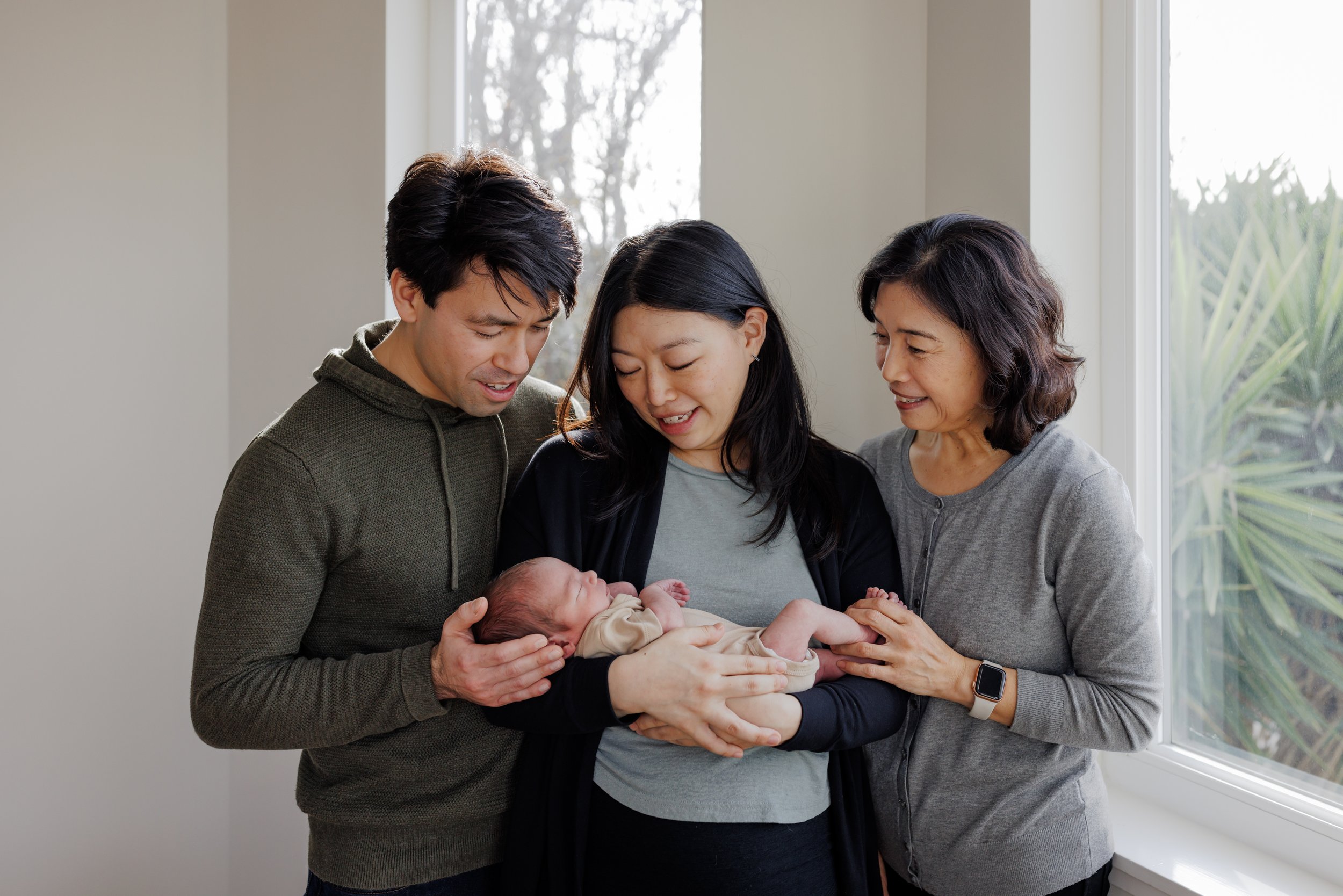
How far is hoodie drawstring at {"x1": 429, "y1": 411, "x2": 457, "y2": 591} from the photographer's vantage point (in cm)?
154

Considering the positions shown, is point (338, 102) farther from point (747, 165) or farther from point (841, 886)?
point (841, 886)

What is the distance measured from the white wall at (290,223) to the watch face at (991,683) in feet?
6.25

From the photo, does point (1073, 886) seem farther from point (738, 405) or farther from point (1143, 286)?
point (1143, 286)

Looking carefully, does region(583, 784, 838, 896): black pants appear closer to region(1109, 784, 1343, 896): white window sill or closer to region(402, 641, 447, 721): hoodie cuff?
region(402, 641, 447, 721): hoodie cuff

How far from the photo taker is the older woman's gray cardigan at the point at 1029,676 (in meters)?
1.40

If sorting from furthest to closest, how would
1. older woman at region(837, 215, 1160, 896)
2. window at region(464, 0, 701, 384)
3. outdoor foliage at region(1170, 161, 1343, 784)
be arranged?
1. window at region(464, 0, 701, 384)
2. outdoor foliage at region(1170, 161, 1343, 784)
3. older woman at region(837, 215, 1160, 896)

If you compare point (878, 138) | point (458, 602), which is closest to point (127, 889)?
point (458, 602)

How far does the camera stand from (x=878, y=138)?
7.31 ft

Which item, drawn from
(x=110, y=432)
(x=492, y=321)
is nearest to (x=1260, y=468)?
(x=492, y=321)

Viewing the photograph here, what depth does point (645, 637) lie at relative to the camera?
139 centimetres

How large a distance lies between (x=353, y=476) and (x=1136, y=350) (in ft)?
5.06

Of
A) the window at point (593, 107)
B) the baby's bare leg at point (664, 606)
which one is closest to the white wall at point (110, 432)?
the window at point (593, 107)

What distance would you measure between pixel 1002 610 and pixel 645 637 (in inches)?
22.4

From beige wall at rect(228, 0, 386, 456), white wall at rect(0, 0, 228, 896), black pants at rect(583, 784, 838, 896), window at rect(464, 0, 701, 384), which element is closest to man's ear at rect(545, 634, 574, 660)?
black pants at rect(583, 784, 838, 896)
